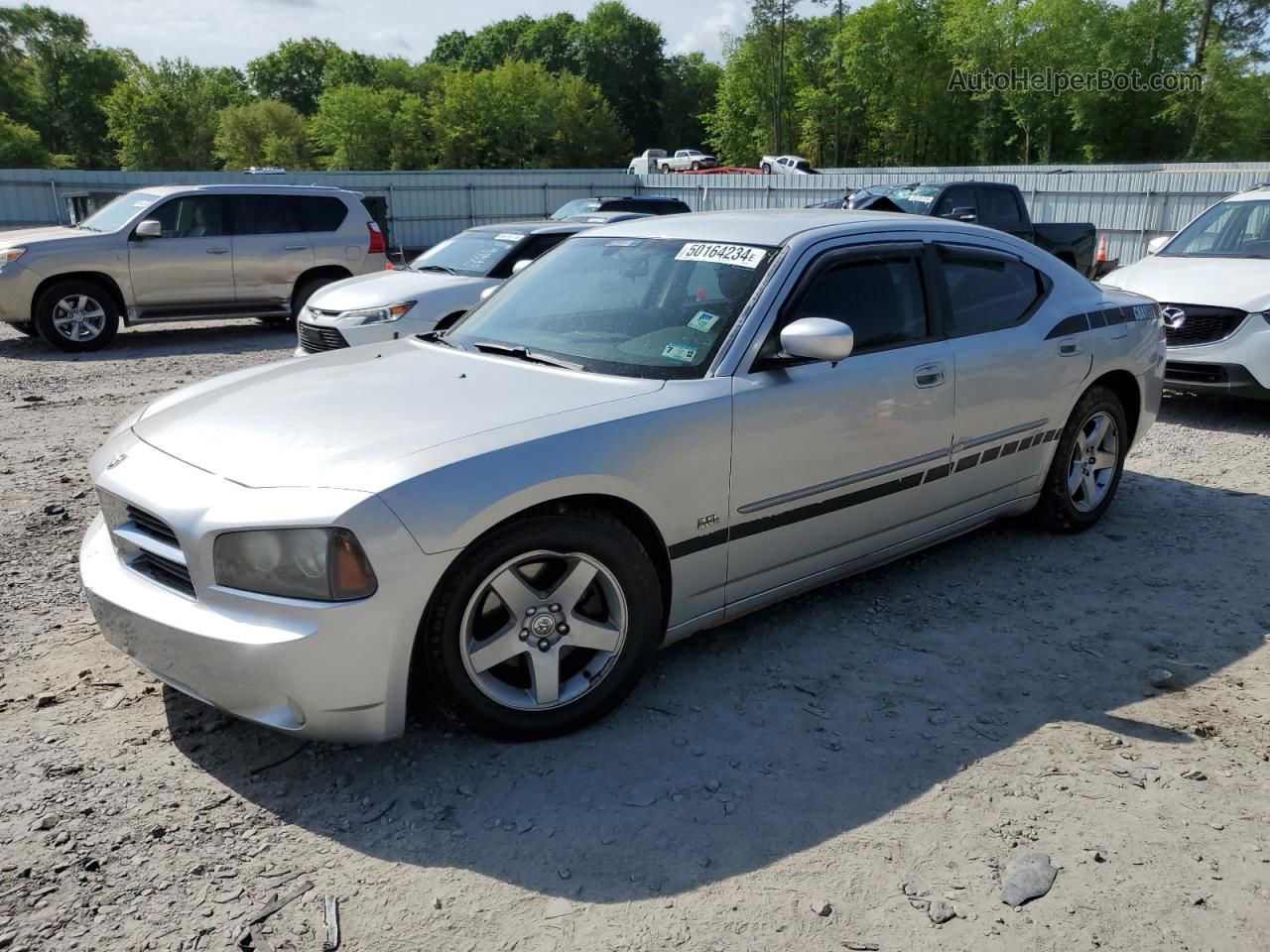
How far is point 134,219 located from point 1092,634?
11.2 metres

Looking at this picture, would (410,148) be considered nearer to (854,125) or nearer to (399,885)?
(854,125)

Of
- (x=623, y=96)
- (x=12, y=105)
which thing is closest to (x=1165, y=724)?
(x=12, y=105)

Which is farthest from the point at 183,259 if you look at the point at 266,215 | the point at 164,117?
the point at 164,117

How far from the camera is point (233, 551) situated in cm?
286

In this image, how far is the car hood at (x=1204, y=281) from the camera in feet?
25.2

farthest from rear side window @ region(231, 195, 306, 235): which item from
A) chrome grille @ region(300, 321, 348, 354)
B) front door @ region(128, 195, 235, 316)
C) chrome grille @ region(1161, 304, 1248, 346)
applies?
chrome grille @ region(1161, 304, 1248, 346)

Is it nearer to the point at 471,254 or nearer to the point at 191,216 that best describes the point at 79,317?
the point at 191,216

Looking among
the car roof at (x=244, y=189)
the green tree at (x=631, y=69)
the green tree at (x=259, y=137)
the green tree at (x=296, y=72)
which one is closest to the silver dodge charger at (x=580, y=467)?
the car roof at (x=244, y=189)

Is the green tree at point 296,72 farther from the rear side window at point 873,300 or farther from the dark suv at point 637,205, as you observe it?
the rear side window at point 873,300

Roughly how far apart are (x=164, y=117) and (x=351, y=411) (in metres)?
63.4

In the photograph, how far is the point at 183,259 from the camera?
11797 millimetres

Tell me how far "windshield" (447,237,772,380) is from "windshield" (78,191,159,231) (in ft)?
29.8

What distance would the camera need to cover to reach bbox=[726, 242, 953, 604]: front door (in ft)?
12.1

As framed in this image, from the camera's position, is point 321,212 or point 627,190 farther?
point 627,190
